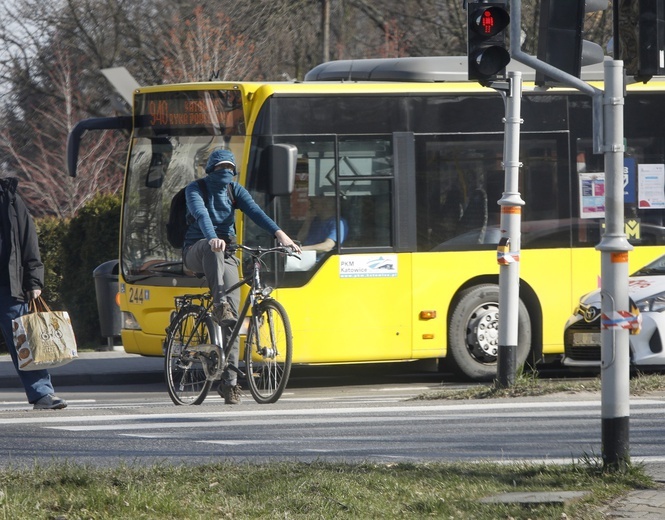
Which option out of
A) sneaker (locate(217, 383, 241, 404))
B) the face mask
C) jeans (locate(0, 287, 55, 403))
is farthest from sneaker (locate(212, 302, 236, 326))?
jeans (locate(0, 287, 55, 403))

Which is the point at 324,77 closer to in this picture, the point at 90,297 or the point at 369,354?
the point at 369,354

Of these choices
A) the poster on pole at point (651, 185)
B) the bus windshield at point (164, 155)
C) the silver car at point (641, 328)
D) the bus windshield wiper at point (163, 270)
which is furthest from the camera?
the poster on pole at point (651, 185)

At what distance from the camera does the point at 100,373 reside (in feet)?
49.6

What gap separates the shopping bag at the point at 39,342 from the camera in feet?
32.5

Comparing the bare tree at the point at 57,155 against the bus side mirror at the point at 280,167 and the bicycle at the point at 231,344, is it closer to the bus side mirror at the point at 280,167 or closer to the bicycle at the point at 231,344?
the bus side mirror at the point at 280,167

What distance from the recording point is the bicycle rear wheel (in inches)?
429

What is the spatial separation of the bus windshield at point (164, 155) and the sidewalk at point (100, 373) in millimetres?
1608

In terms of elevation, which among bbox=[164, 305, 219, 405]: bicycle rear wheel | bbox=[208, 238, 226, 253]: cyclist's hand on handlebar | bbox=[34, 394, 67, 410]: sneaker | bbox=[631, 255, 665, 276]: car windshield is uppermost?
bbox=[208, 238, 226, 253]: cyclist's hand on handlebar

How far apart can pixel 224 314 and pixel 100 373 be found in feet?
15.5

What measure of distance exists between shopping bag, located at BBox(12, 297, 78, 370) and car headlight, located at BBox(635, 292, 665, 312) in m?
5.46

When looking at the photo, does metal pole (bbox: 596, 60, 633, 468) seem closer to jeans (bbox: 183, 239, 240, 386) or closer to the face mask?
jeans (bbox: 183, 239, 240, 386)

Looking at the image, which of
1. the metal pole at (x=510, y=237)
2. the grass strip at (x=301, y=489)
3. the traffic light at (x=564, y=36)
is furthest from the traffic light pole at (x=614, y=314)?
the metal pole at (x=510, y=237)

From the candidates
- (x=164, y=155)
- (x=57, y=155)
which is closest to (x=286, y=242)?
(x=164, y=155)

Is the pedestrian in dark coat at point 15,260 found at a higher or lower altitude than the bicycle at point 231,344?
higher
